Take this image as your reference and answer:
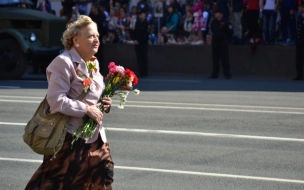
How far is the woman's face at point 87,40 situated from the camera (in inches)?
240

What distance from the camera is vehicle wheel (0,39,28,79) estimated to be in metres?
22.4

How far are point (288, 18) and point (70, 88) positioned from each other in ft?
58.2

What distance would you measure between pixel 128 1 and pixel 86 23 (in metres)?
23.1

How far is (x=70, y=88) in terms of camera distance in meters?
6.12

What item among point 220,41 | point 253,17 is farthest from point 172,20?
point 253,17

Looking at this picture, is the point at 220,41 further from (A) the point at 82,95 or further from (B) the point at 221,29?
(A) the point at 82,95

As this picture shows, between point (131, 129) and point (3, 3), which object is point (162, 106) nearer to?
point (131, 129)

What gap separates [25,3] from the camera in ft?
77.9

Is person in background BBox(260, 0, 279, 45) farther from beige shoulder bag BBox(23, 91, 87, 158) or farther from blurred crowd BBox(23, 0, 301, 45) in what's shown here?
beige shoulder bag BBox(23, 91, 87, 158)

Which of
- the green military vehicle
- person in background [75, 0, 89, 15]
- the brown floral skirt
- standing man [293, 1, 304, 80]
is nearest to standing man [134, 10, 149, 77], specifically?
the green military vehicle

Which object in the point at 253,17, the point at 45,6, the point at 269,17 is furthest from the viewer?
the point at 45,6

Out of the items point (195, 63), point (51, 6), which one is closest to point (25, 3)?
point (195, 63)

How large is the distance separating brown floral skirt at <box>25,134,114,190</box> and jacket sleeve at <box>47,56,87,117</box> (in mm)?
299

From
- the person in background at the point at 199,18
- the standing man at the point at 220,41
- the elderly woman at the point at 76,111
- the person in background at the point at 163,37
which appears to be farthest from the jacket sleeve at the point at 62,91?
the person in background at the point at 163,37
